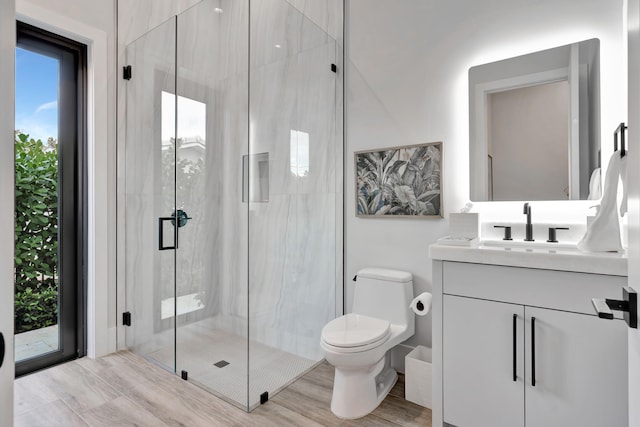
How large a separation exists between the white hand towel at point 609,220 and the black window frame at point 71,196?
10.4 ft

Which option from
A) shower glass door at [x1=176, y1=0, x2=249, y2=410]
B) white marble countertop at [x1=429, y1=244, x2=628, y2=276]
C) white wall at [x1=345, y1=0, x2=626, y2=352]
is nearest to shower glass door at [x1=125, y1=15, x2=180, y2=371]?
shower glass door at [x1=176, y1=0, x2=249, y2=410]

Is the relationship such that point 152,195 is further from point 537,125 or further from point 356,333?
point 537,125

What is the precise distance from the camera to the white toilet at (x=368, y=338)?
187 centimetres

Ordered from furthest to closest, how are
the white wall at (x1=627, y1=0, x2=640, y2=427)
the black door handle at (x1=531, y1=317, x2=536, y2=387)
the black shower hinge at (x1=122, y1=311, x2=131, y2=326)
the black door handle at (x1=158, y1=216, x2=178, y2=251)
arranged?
the black shower hinge at (x1=122, y1=311, x2=131, y2=326), the black door handle at (x1=158, y1=216, x2=178, y2=251), the black door handle at (x1=531, y1=317, x2=536, y2=387), the white wall at (x1=627, y1=0, x2=640, y2=427)

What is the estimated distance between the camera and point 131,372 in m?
2.41

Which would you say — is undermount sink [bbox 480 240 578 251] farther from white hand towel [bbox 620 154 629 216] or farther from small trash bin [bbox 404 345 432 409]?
small trash bin [bbox 404 345 432 409]

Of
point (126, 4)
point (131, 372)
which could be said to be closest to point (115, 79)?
point (126, 4)

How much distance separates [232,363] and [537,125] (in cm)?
224

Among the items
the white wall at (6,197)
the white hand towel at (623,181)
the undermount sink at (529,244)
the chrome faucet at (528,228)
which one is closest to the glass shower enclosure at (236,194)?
the undermount sink at (529,244)

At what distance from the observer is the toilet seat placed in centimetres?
184

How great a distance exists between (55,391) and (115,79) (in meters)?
2.23

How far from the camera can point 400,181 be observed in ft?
7.77

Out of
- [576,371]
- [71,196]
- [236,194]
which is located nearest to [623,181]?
[576,371]

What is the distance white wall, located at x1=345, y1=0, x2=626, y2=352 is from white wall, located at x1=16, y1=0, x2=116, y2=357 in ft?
6.02
